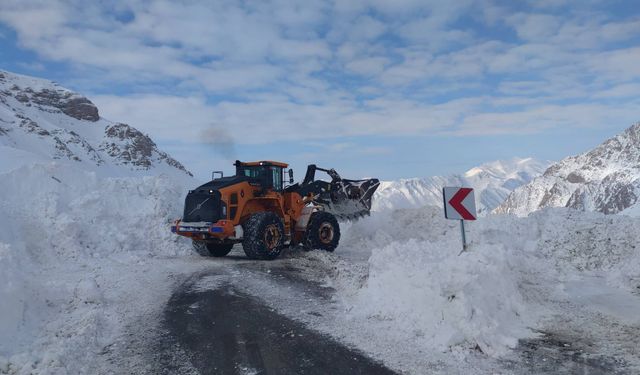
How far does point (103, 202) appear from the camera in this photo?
49.5ft

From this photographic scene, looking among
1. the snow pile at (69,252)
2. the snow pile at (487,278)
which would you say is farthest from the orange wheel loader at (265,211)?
the snow pile at (487,278)

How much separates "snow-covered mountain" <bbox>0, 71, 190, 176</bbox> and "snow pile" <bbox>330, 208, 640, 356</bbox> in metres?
59.7

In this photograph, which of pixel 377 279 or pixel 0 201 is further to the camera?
pixel 0 201

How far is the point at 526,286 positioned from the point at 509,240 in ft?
13.2

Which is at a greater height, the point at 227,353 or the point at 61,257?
the point at 61,257

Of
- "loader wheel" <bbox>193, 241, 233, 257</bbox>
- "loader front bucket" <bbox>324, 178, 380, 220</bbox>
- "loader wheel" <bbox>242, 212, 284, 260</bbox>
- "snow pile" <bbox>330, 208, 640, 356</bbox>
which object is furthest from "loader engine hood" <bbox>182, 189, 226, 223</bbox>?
"loader front bucket" <bbox>324, 178, 380, 220</bbox>

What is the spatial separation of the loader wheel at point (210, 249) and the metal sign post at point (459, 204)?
7809mm

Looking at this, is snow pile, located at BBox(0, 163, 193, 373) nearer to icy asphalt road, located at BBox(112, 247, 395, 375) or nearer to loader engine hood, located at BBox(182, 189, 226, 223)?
icy asphalt road, located at BBox(112, 247, 395, 375)

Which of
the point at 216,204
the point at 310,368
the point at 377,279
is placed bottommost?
the point at 310,368

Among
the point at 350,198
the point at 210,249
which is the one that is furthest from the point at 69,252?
the point at 350,198

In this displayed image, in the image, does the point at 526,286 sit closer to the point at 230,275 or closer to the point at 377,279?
the point at 377,279

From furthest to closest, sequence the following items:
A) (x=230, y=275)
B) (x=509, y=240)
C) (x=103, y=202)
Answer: (x=103, y=202), (x=509, y=240), (x=230, y=275)

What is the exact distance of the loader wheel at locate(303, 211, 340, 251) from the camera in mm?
14422

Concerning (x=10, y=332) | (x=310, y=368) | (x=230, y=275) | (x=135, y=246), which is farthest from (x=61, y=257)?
(x=310, y=368)
